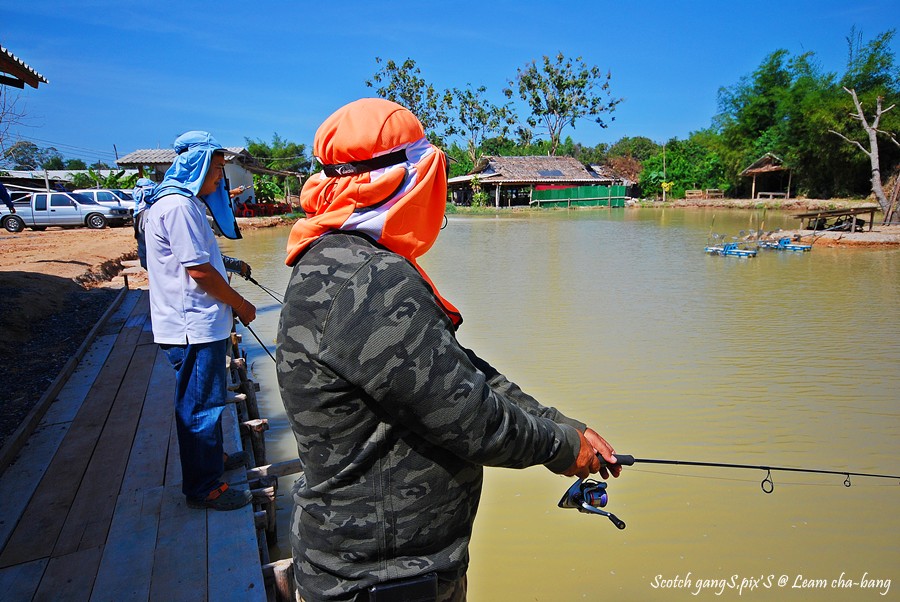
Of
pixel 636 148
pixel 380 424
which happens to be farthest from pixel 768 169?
pixel 380 424

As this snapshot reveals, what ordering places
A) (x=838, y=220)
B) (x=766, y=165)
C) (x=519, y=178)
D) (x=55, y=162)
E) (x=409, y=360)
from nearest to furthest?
(x=409, y=360) → (x=838, y=220) → (x=766, y=165) → (x=519, y=178) → (x=55, y=162)

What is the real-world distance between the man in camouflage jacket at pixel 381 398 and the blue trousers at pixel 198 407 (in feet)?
4.47

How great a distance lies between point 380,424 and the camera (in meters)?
1.14

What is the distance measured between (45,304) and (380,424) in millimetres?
7837

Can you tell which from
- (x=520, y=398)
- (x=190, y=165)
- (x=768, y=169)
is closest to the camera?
(x=520, y=398)

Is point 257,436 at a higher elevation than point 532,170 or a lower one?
lower

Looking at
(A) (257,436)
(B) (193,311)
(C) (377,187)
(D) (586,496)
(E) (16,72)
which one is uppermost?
(E) (16,72)

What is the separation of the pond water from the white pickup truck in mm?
12415

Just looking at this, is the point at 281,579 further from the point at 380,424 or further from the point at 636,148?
the point at 636,148

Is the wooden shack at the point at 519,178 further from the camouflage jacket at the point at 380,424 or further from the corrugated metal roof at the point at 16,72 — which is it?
the camouflage jacket at the point at 380,424

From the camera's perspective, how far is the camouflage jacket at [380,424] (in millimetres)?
1046

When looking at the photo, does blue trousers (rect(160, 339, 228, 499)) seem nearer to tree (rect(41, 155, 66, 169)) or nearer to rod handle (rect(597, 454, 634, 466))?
rod handle (rect(597, 454, 634, 466))

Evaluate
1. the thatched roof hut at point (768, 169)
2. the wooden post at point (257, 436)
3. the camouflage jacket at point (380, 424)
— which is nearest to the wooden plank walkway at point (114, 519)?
the wooden post at point (257, 436)

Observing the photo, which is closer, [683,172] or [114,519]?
[114,519]
